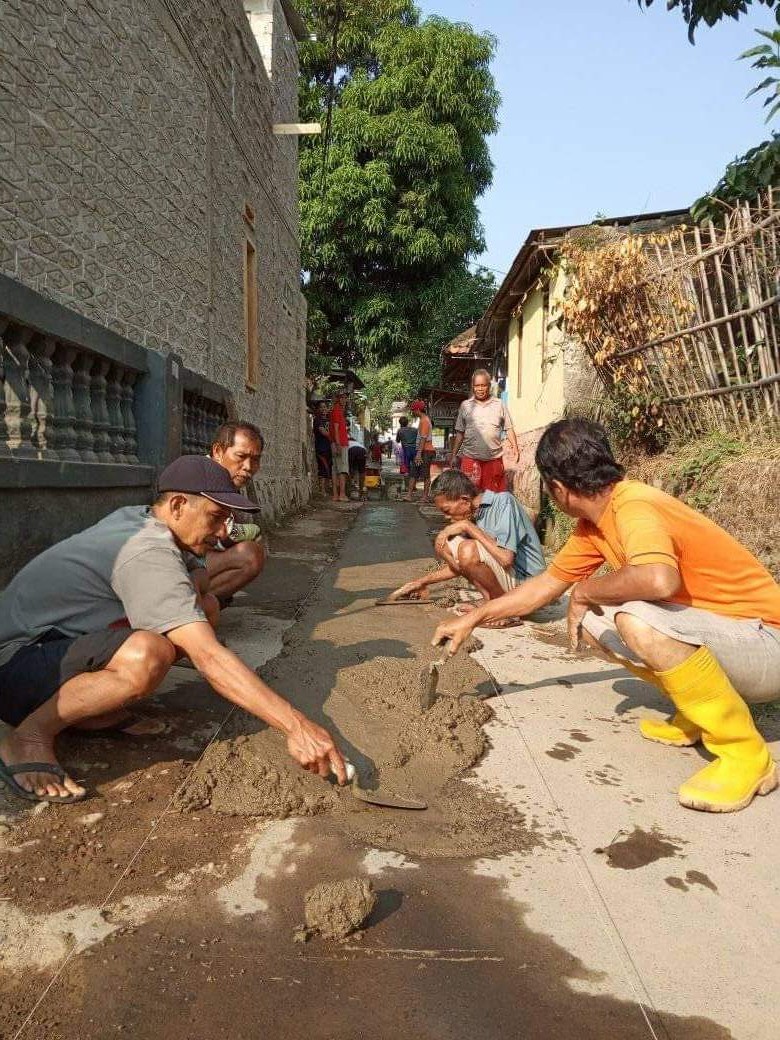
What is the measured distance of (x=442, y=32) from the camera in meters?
17.0

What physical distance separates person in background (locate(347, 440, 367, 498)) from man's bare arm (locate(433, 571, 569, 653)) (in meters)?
11.9

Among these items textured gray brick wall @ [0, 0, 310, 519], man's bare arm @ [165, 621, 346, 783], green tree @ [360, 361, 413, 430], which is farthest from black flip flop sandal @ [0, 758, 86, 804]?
green tree @ [360, 361, 413, 430]

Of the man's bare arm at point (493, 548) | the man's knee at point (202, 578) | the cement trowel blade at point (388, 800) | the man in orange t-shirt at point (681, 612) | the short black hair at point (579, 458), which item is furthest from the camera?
the man's bare arm at point (493, 548)

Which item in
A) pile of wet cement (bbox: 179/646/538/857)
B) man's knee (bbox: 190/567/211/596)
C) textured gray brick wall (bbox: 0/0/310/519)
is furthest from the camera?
textured gray brick wall (bbox: 0/0/310/519)

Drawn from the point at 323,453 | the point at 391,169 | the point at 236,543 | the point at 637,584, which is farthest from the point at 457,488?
the point at 391,169

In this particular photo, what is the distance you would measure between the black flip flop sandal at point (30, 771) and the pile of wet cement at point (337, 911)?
909 millimetres

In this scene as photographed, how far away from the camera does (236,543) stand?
13.2 ft

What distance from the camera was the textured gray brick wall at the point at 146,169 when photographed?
12.7ft

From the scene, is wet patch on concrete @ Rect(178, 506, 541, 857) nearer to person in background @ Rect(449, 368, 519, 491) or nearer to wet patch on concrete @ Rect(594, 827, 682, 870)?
wet patch on concrete @ Rect(594, 827, 682, 870)

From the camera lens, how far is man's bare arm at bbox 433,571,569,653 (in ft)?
9.25

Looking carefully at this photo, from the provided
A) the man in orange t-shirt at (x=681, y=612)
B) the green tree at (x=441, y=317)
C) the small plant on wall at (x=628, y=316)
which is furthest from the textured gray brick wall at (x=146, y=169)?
the green tree at (x=441, y=317)

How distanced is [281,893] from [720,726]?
1.42 metres

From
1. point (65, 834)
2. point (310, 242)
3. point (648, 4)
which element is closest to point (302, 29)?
point (310, 242)

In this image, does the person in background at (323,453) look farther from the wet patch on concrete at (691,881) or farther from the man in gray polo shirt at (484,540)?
the wet patch on concrete at (691,881)
